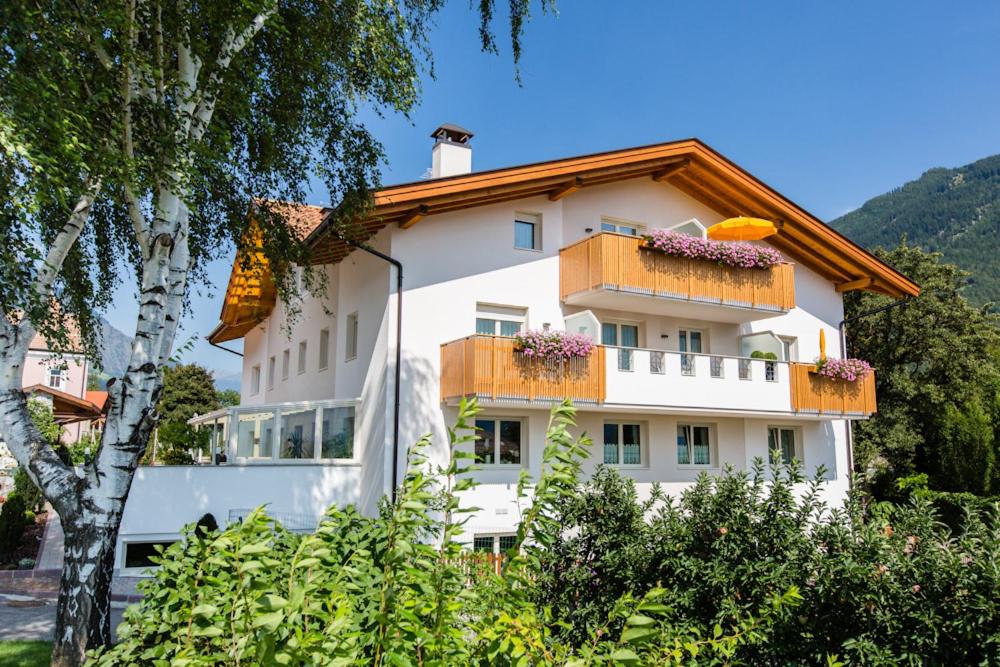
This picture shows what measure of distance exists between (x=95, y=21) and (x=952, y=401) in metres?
32.0

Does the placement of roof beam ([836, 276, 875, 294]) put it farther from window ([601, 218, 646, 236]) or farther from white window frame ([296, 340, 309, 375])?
white window frame ([296, 340, 309, 375])

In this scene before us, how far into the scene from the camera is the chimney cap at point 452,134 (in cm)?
2045

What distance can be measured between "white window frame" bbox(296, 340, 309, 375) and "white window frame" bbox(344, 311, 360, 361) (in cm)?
349

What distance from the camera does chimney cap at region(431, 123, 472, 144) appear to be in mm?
20453

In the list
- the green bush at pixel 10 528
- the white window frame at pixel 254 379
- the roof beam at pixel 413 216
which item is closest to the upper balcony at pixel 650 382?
the roof beam at pixel 413 216

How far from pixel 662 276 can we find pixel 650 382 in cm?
256

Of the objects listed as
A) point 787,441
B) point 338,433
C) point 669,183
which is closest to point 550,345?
point 338,433

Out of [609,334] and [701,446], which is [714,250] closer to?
Answer: [609,334]

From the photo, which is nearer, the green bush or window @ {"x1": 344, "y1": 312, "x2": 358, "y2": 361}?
the green bush

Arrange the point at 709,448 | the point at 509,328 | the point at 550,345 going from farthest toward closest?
1. the point at 709,448
2. the point at 509,328
3. the point at 550,345

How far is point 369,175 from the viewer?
12633mm

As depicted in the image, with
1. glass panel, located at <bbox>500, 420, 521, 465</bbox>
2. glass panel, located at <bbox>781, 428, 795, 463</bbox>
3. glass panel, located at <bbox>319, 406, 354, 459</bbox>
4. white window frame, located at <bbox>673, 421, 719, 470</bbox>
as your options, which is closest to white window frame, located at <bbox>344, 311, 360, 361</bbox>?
glass panel, located at <bbox>319, 406, 354, 459</bbox>

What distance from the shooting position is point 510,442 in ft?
57.2

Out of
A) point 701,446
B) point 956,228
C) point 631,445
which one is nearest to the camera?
point 631,445
